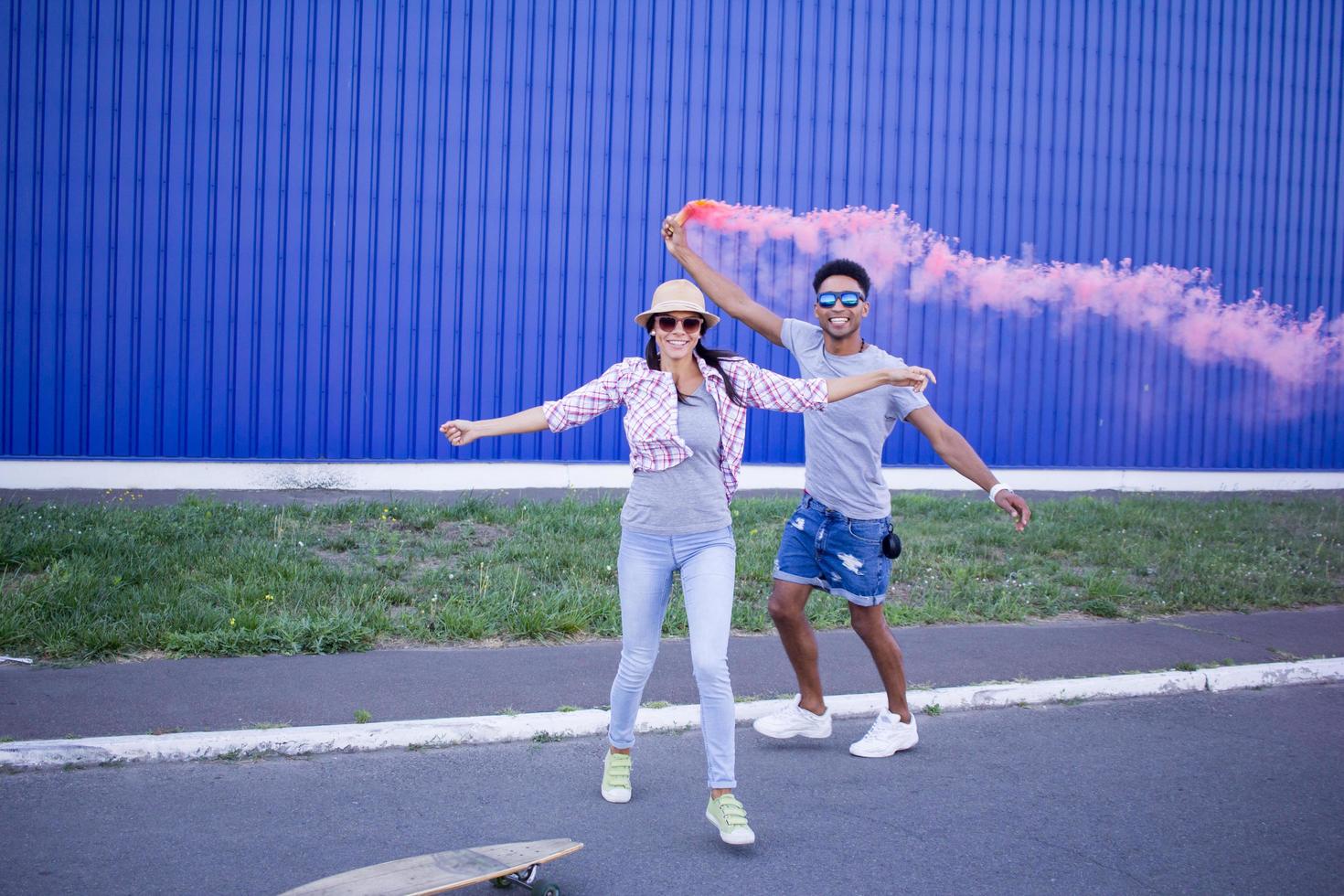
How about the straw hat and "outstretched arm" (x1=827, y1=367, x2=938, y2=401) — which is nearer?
the straw hat

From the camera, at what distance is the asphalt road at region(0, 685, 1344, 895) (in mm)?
3727

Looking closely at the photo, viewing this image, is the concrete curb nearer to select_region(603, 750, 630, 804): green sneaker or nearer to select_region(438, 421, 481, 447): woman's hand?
select_region(603, 750, 630, 804): green sneaker

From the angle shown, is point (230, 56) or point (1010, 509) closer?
point (1010, 509)

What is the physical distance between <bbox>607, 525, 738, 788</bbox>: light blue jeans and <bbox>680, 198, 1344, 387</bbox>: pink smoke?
28.4ft

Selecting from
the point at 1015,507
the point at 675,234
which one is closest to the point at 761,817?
the point at 1015,507

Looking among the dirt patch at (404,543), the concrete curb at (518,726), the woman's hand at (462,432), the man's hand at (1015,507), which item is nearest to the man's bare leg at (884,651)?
the concrete curb at (518,726)

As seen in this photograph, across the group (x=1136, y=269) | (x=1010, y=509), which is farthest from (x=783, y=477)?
(x=1010, y=509)

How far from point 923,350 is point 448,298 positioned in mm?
5825

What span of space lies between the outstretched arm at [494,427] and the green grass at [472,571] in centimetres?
276

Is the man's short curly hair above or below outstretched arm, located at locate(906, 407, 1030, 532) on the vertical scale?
above

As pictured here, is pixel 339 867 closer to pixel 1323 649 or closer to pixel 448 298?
pixel 1323 649

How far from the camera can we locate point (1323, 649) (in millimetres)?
7262

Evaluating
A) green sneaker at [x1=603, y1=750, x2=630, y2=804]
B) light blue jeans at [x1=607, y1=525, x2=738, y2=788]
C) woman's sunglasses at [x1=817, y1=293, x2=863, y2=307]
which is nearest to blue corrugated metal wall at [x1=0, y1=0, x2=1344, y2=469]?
woman's sunglasses at [x1=817, y1=293, x2=863, y2=307]

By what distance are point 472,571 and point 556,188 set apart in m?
5.82
